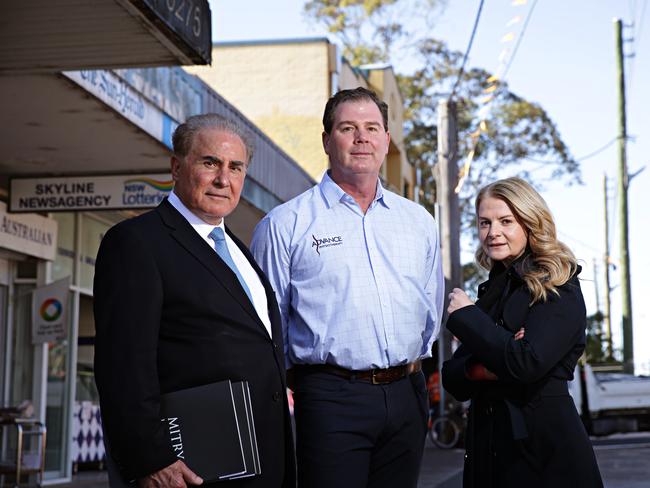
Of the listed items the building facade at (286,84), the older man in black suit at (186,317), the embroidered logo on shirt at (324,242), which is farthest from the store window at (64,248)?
the building facade at (286,84)

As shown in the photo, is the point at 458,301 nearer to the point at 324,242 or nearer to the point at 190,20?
the point at 324,242

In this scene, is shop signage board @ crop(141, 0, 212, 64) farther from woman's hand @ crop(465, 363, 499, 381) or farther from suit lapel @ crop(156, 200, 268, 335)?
woman's hand @ crop(465, 363, 499, 381)

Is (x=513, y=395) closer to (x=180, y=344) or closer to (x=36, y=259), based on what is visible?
(x=180, y=344)

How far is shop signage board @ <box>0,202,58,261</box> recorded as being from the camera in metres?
14.0

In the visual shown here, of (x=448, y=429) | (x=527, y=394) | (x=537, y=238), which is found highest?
(x=537, y=238)

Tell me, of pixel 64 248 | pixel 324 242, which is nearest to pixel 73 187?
pixel 64 248

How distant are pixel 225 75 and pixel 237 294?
28.6 m

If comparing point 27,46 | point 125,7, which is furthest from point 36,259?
point 125,7

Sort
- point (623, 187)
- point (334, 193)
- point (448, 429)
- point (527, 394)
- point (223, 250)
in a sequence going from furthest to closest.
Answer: point (623, 187)
point (448, 429)
point (334, 193)
point (527, 394)
point (223, 250)

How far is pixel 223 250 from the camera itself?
4.28m

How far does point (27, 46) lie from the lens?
8781mm

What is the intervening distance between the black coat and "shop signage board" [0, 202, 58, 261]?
1027 cm

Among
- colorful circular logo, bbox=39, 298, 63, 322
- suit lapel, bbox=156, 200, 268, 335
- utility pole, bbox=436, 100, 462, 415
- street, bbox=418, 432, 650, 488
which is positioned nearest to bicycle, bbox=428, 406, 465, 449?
street, bbox=418, 432, 650, 488

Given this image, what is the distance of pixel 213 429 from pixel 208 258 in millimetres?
592
